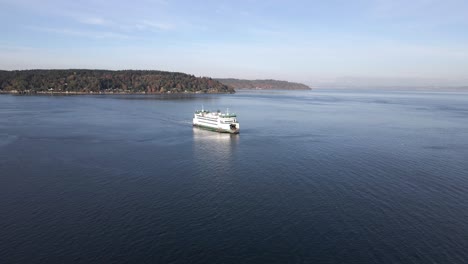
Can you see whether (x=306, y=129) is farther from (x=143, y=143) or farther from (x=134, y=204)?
(x=134, y=204)

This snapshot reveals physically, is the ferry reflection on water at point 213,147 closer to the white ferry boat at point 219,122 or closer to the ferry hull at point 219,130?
the ferry hull at point 219,130

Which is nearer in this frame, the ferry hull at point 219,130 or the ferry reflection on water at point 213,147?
the ferry reflection on water at point 213,147

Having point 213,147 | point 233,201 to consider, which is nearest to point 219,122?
point 213,147

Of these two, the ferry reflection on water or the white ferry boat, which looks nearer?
the ferry reflection on water

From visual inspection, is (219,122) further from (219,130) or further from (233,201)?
(233,201)

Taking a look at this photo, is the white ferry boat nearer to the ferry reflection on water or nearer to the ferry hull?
the ferry hull

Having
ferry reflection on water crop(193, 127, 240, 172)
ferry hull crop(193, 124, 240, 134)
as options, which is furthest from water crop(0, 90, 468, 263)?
ferry hull crop(193, 124, 240, 134)

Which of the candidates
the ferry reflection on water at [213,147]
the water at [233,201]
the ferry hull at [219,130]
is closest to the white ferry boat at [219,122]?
the ferry hull at [219,130]
